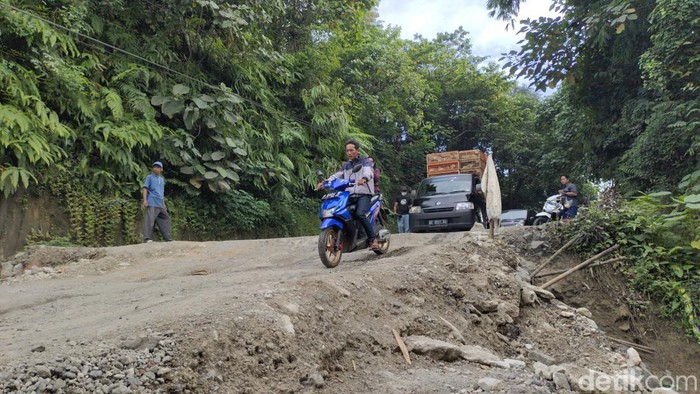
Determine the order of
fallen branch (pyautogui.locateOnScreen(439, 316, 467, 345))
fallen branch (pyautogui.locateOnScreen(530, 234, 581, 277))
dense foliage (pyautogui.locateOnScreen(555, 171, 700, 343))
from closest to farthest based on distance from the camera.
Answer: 1. fallen branch (pyautogui.locateOnScreen(439, 316, 467, 345))
2. dense foliage (pyautogui.locateOnScreen(555, 171, 700, 343))
3. fallen branch (pyautogui.locateOnScreen(530, 234, 581, 277))

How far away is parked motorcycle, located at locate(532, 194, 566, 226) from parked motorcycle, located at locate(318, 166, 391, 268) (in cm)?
643

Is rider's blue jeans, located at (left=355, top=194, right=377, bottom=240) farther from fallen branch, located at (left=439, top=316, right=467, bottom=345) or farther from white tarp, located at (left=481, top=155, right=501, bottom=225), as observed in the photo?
white tarp, located at (left=481, top=155, right=501, bottom=225)

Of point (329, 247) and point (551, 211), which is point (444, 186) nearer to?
point (551, 211)

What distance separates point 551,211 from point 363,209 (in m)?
7.59

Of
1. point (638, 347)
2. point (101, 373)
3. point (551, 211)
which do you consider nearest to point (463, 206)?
point (551, 211)

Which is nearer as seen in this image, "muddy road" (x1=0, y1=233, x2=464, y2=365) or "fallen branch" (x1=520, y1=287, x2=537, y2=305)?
"muddy road" (x1=0, y1=233, x2=464, y2=365)

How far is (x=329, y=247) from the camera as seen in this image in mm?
6805

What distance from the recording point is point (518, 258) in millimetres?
8633

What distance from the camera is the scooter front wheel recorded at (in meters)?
6.62

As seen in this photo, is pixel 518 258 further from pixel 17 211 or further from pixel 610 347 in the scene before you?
pixel 17 211

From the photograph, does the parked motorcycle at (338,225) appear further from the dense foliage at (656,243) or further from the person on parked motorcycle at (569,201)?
the person on parked motorcycle at (569,201)

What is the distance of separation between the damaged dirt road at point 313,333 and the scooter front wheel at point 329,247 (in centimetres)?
25

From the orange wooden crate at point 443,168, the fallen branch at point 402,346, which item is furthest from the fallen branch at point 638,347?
the orange wooden crate at point 443,168

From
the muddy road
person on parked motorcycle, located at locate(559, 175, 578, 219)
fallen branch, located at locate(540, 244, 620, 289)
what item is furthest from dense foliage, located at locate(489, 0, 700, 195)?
the muddy road
